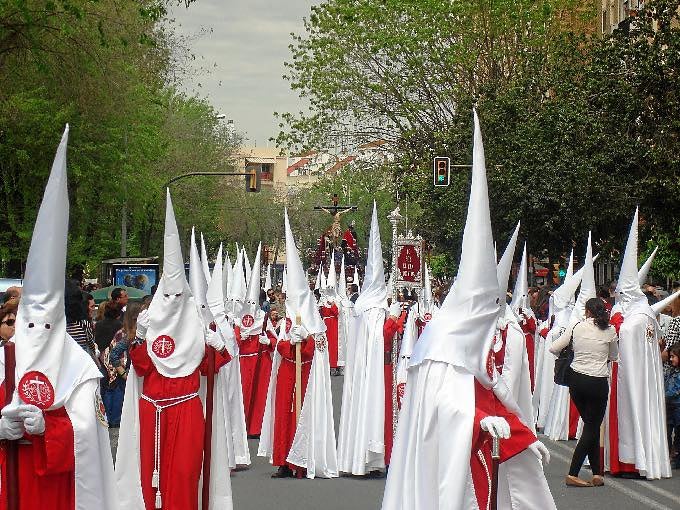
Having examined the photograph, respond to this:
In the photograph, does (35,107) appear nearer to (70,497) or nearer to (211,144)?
(70,497)

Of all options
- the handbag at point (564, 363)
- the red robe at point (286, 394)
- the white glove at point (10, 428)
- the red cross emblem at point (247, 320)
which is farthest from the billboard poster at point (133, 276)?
the white glove at point (10, 428)

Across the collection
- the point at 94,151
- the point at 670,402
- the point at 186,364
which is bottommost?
the point at 670,402

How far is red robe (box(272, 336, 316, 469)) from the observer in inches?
587

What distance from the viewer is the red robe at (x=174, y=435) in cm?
1044

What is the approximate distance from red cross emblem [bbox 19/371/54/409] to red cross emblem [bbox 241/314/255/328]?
37.8 ft

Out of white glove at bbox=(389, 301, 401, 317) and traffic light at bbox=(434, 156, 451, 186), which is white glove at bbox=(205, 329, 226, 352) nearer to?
white glove at bbox=(389, 301, 401, 317)

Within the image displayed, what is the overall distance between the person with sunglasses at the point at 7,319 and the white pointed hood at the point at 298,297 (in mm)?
3980

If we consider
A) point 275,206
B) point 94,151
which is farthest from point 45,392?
point 275,206

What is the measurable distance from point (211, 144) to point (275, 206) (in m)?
36.6

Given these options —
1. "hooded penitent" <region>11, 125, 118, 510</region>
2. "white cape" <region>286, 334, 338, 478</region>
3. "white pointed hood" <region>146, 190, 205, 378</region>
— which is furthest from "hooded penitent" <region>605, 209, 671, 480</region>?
"hooded penitent" <region>11, 125, 118, 510</region>

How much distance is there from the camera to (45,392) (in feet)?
23.5

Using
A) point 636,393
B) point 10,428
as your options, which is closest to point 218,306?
point 636,393

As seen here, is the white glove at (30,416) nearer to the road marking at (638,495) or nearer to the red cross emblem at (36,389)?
the red cross emblem at (36,389)

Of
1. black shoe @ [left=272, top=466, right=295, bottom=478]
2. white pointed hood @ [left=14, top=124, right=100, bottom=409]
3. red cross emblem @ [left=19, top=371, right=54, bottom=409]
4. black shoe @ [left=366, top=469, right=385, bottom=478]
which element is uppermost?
white pointed hood @ [left=14, top=124, right=100, bottom=409]
